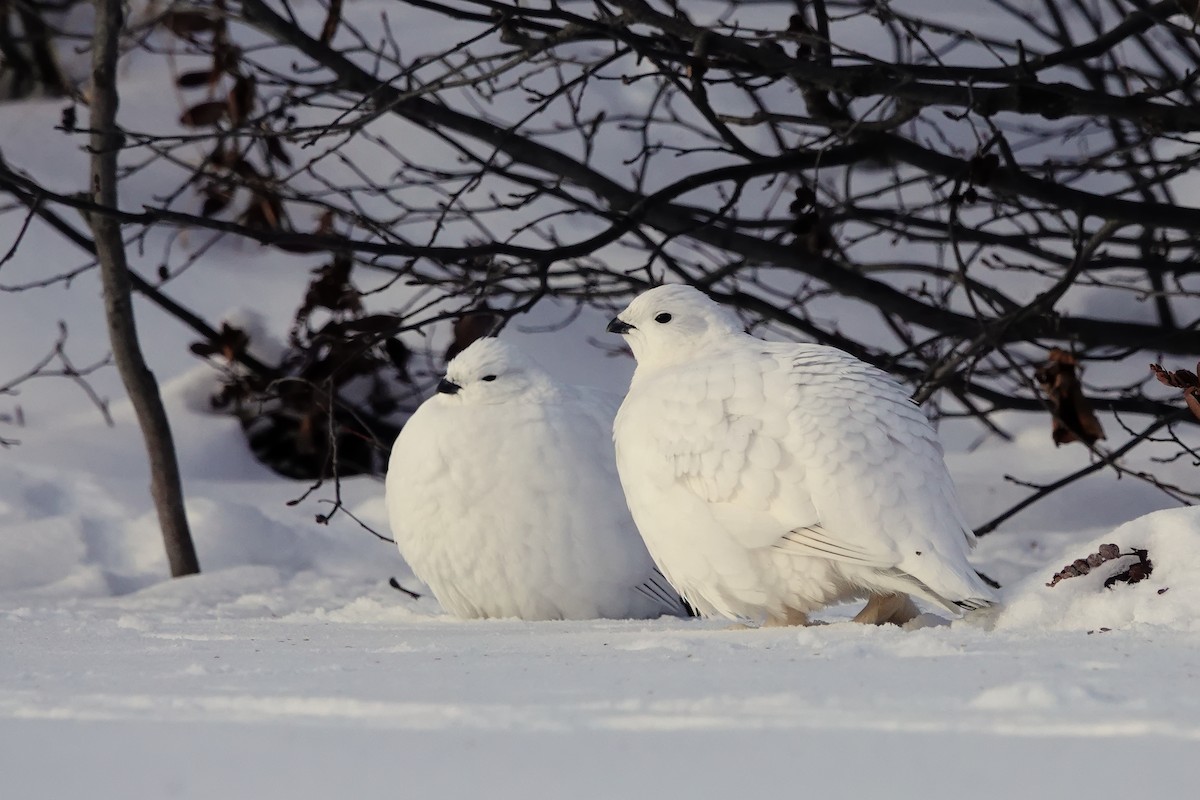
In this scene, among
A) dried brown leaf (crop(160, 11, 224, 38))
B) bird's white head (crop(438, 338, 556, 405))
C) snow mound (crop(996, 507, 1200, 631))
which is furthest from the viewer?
dried brown leaf (crop(160, 11, 224, 38))

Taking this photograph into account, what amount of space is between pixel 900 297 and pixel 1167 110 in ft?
3.36

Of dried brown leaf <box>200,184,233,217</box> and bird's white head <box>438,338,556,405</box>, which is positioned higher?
dried brown leaf <box>200,184,233,217</box>

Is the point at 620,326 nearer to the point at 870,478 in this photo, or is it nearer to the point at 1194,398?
the point at 870,478

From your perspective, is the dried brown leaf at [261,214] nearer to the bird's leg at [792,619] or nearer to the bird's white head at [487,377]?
the bird's white head at [487,377]

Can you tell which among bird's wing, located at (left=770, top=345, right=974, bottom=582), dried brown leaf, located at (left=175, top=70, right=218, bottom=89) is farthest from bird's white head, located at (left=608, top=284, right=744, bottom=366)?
dried brown leaf, located at (left=175, top=70, right=218, bottom=89)

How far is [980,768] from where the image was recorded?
1723mm

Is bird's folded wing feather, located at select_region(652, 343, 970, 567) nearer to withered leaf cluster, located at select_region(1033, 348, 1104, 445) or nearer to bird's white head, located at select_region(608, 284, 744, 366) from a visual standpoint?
bird's white head, located at select_region(608, 284, 744, 366)

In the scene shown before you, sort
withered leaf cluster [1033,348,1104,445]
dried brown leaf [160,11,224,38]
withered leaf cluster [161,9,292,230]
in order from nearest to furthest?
withered leaf cluster [1033,348,1104,445] → withered leaf cluster [161,9,292,230] → dried brown leaf [160,11,224,38]

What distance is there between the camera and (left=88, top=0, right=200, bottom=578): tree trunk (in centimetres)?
479

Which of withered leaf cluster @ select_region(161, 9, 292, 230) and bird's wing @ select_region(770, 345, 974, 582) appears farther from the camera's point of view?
withered leaf cluster @ select_region(161, 9, 292, 230)

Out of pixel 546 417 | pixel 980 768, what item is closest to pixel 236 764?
pixel 980 768

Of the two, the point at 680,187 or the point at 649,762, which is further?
the point at 680,187

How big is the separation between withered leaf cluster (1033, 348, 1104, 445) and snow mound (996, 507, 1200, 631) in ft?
3.31

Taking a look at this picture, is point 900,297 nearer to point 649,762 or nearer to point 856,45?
point 649,762
